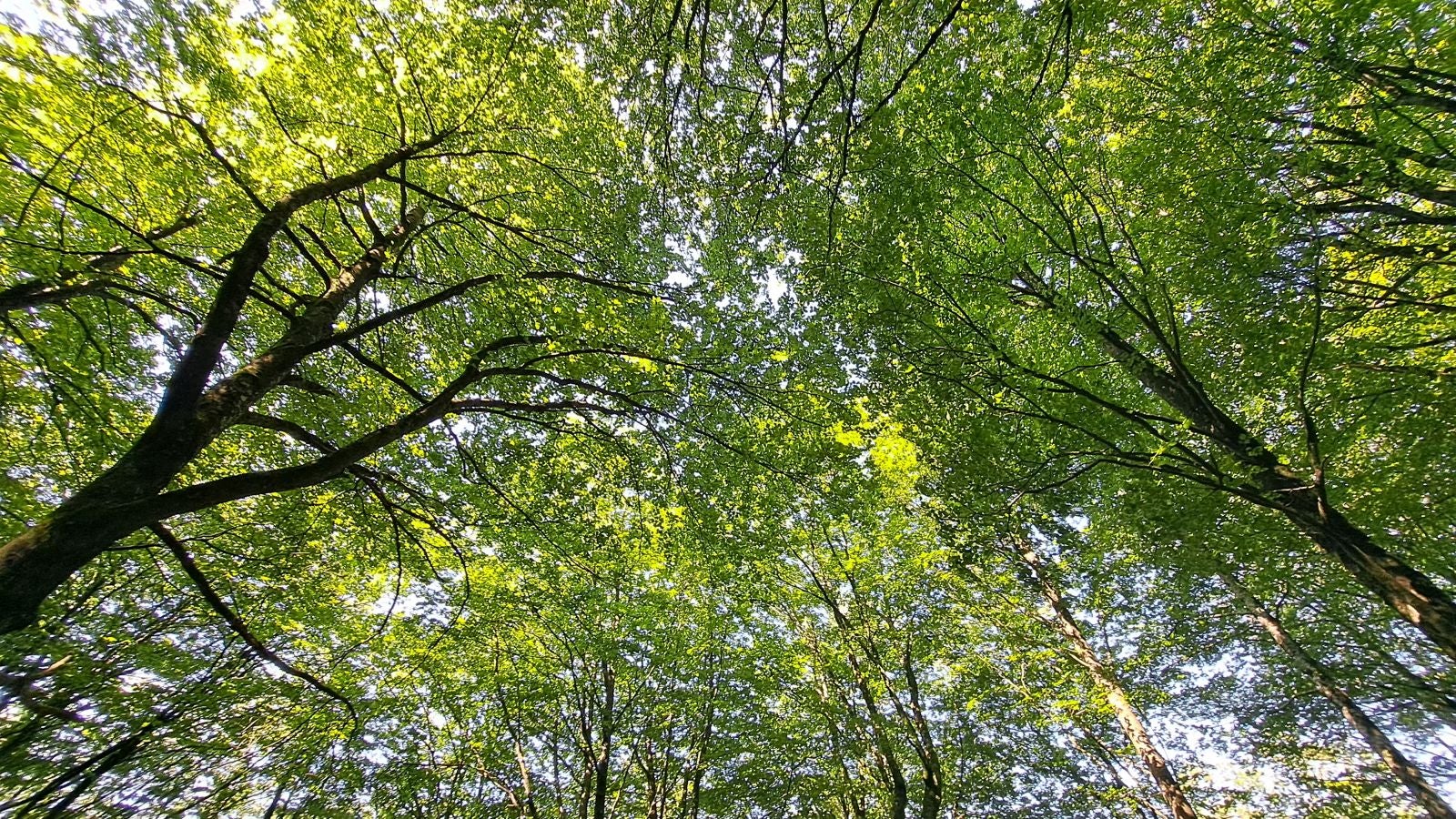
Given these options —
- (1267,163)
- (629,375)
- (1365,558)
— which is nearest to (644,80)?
(629,375)

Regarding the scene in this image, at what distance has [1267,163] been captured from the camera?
4.30 meters

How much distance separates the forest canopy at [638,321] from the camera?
4.26m

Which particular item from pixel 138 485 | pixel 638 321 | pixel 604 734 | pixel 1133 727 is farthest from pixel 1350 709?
pixel 138 485

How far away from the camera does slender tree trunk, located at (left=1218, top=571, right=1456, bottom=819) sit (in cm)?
843

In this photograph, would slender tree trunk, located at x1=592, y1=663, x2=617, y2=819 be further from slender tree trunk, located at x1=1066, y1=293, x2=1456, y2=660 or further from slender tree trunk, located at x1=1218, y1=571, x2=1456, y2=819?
slender tree trunk, located at x1=1218, y1=571, x2=1456, y2=819

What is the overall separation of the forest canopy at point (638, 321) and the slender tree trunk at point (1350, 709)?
78 mm

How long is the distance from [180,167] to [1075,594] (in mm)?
16746

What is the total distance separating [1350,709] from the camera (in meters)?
8.90

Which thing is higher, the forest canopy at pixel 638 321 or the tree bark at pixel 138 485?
the forest canopy at pixel 638 321

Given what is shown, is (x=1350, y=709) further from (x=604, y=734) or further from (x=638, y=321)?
(x=638, y=321)

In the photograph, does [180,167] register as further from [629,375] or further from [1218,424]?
[1218,424]

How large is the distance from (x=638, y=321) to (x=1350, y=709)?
531 inches

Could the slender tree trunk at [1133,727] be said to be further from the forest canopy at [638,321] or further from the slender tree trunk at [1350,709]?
the slender tree trunk at [1350,709]

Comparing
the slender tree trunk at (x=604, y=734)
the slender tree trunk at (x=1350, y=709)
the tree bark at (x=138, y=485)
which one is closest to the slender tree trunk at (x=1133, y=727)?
the slender tree trunk at (x=1350, y=709)
